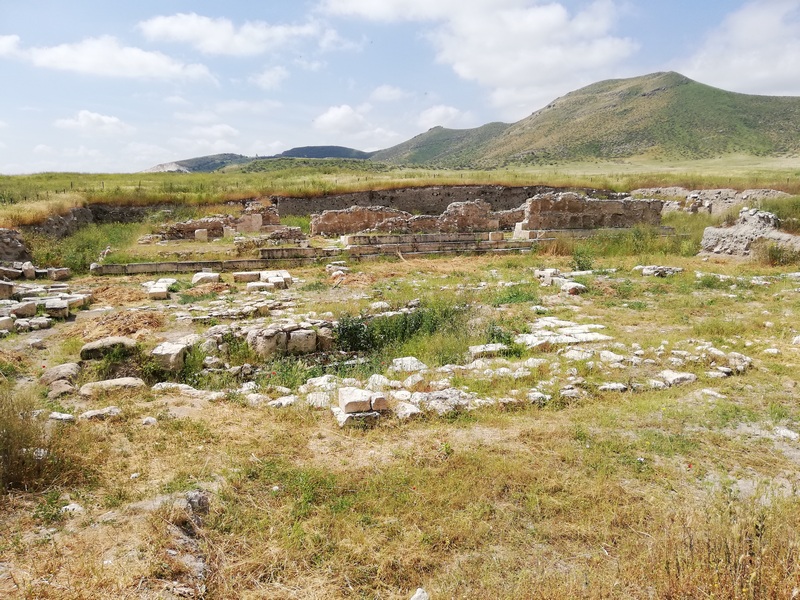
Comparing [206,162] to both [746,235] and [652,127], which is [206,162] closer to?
[652,127]

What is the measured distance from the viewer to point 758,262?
13531 millimetres

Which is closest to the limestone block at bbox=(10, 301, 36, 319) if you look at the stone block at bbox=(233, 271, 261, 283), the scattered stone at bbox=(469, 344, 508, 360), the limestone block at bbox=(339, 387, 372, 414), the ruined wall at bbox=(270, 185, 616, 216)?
the stone block at bbox=(233, 271, 261, 283)

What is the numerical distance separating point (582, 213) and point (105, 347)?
18289 mm

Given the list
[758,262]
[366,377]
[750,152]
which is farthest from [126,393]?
[750,152]

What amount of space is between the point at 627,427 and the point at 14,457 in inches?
214

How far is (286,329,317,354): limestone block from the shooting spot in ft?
24.6

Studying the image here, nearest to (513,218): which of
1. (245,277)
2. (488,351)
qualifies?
(245,277)

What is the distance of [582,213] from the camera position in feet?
65.2

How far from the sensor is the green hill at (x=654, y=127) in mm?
60719

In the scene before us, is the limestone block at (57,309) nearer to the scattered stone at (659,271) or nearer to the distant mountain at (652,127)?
the scattered stone at (659,271)

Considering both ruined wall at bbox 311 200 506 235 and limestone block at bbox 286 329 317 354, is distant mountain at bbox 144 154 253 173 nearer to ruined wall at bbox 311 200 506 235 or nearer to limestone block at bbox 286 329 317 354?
ruined wall at bbox 311 200 506 235

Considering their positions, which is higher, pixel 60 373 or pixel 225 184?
pixel 225 184

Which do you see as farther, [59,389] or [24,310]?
[24,310]

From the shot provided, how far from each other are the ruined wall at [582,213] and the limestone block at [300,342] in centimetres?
1392
